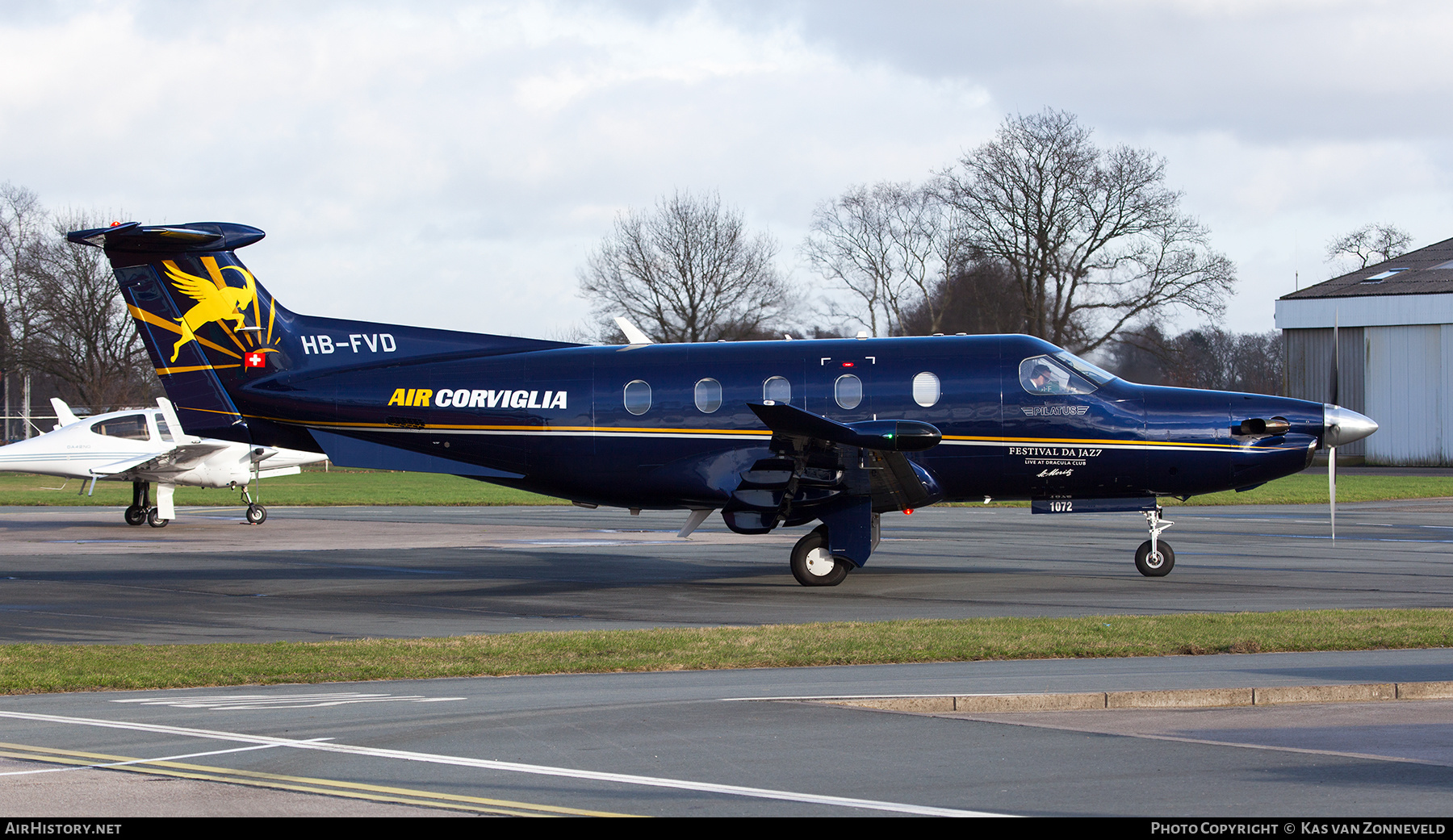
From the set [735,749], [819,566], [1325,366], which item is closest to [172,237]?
[819,566]

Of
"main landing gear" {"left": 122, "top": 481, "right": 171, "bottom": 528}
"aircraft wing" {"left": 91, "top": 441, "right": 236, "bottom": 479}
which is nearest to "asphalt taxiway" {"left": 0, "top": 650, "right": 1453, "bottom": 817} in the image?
"aircraft wing" {"left": 91, "top": 441, "right": 236, "bottom": 479}

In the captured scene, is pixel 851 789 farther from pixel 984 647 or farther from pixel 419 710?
pixel 984 647

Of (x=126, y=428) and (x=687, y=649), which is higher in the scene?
(x=126, y=428)

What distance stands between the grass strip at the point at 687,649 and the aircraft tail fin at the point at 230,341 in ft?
20.0

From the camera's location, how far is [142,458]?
27.0 meters

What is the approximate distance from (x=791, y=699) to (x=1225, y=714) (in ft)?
9.26

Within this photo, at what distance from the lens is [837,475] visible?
15508 mm

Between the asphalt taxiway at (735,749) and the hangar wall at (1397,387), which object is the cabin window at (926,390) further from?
the hangar wall at (1397,387)

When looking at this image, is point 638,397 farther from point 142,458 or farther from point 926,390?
point 142,458

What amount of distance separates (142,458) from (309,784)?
76.8 feet

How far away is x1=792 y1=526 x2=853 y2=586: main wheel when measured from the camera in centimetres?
1614

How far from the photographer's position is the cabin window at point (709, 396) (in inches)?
639

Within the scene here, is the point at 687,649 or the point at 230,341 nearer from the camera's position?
the point at 687,649

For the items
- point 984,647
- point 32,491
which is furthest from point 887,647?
point 32,491
